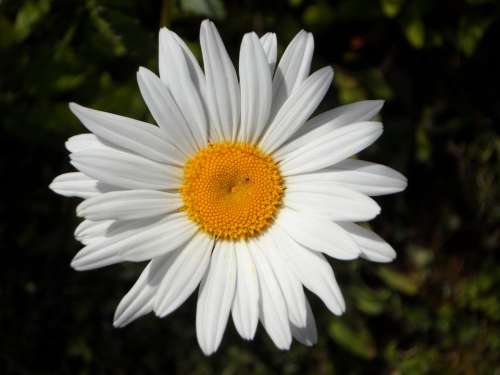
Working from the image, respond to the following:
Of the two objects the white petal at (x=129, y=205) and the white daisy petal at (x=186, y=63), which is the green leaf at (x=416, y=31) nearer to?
the white daisy petal at (x=186, y=63)

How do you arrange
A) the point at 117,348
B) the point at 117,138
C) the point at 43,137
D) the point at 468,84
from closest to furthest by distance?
the point at 117,138
the point at 43,137
the point at 117,348
the point at 468,84

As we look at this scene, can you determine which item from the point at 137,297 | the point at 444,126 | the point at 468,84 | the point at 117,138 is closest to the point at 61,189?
the point at 117,138

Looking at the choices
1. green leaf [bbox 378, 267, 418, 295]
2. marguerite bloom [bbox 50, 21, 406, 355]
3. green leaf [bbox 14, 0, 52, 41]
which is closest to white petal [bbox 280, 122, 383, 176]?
marguerite bloom [bbox 50, 21, 406, 355]

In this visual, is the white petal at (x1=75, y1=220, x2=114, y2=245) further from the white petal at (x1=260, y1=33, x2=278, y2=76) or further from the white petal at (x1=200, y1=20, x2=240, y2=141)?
the white petal at (x1=260, y1=33, x2=278, y2=76)

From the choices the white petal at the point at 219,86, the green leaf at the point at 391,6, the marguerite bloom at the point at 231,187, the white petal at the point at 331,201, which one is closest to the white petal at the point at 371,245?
the marguerite bloom at the point at 231,187

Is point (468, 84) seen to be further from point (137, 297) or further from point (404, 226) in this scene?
point (137, 297)

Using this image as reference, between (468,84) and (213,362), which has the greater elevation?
(468,84)
